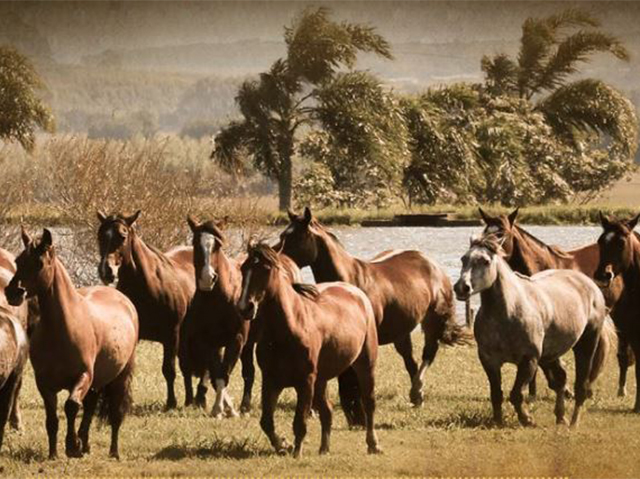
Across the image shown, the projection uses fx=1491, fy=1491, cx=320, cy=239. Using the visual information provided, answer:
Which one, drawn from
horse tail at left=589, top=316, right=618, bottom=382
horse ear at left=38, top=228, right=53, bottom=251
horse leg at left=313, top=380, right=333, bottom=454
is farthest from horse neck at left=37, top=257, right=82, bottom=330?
horse tail at left=589, top=316, right=618, bottom=382

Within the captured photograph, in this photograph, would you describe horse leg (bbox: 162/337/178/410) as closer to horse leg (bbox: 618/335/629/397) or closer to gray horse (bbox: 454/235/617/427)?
gray horse (bbox: 454/235/617/427)

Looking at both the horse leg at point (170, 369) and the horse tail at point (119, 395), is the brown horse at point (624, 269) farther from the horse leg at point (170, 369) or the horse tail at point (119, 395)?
the horse tail at point (119, 395)

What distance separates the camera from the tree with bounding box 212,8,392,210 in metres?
38.0

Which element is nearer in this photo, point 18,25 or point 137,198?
point 137,198

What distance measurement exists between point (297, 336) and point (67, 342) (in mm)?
1639

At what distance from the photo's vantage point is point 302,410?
35.0ft

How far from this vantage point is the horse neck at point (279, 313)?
1068cm

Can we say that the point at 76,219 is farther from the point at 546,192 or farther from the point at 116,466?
the point at 546,192

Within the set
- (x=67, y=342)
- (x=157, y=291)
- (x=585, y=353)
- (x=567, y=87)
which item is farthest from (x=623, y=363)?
(x=567, y=87)

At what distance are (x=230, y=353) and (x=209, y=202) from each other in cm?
996

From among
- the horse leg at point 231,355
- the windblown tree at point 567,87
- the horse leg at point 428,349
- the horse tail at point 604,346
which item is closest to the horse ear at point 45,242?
the horse leg at point 231,355

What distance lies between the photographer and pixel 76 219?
923 inches

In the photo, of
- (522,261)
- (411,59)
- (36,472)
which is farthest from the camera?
(411,59)

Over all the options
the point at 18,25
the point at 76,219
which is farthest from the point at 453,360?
the point at 18,25
